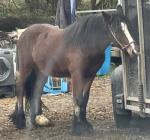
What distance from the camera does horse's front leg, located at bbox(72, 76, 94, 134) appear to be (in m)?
6.66

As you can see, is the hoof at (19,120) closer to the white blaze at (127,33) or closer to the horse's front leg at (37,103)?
the horse's front leg at (37,103)

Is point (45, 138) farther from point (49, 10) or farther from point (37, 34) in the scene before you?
point (49, 10)

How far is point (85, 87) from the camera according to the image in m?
6.86

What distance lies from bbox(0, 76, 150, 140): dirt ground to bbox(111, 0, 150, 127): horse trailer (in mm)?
330

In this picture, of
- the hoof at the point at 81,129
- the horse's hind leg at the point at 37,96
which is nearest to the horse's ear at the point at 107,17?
the hoof at the point at 81,129

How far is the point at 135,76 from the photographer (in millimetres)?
6414

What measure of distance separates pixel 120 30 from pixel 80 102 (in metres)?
1.18

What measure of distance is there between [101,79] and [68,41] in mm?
6340

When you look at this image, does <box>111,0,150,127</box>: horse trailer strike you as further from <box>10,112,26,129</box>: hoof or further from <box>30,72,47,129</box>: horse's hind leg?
<box>10,112,26,129</box>: hoof

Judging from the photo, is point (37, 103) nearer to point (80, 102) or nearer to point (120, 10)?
point (80, 102)

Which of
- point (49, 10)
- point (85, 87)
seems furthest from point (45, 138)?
point (49, 10)

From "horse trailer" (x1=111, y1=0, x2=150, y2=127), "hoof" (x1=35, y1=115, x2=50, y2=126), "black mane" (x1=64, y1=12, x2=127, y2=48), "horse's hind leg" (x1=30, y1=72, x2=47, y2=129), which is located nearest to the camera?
"horse trailer" (x1=111, y1=0, x2=150, y2=127)

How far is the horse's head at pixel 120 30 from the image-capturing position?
6.09m

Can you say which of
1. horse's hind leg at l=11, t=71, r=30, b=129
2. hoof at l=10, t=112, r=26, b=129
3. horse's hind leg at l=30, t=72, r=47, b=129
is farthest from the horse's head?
hoof at l=10, t=112, r=26, b=129
